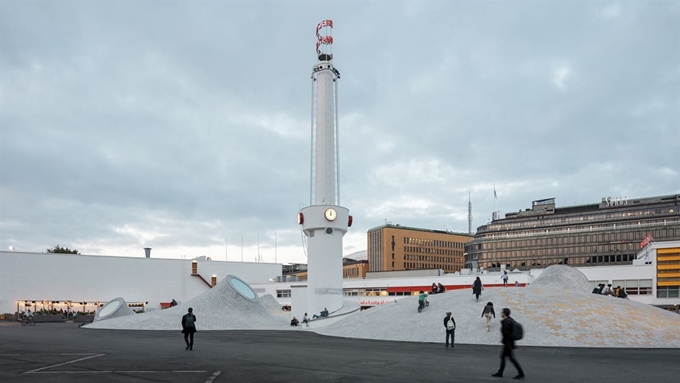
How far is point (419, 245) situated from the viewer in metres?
190

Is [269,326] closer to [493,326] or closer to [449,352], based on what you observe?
[493,326]

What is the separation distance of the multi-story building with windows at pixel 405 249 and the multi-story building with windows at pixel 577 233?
1423 inches

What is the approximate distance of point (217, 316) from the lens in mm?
44938

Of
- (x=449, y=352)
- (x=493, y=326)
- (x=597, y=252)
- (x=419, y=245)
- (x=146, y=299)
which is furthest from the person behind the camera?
(x=419, y=245)

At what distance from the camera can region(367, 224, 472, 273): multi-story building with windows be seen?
180m

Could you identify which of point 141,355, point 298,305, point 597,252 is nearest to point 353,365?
point 141,355

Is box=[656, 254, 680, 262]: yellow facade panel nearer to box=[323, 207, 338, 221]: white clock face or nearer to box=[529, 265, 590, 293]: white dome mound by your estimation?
box=[529, 265, 590, 293]: white dome mound

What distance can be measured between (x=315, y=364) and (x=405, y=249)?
169 m

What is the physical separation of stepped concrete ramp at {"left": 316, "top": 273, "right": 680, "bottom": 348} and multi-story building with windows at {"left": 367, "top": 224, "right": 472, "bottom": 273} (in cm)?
13999

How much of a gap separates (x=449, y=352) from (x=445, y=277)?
52051 mm

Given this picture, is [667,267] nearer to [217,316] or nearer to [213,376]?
[217,316]

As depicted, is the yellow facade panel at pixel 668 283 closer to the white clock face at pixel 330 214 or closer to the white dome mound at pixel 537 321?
the white dome mound at pixel 537 321

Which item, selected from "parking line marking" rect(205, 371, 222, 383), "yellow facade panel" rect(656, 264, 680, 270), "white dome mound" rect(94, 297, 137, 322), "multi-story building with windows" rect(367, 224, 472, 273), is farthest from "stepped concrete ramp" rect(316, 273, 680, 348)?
"multi-story building with windows" rect(367, 224, 472, 273)

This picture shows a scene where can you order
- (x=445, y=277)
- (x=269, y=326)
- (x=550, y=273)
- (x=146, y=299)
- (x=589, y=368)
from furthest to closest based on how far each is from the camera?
(x=146, y=299)
(x=445, y=277)
(x=269, y=326)
(x=550, y=273)
(x=589, y=368)
